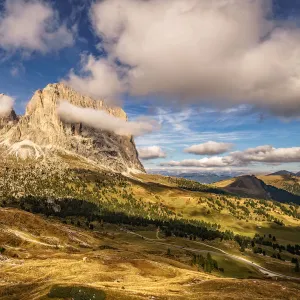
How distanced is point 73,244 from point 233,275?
86.2 m

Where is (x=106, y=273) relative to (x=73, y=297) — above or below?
below

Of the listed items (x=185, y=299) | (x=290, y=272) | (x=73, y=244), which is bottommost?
(x=290, y=272)

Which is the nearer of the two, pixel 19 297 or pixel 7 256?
pixel 19 297

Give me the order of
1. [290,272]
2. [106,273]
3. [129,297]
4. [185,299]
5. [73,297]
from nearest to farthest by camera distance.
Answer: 1. [73,297]
2. [129,297]
3. [185,299]
4. [106,273]
5. [290,272]

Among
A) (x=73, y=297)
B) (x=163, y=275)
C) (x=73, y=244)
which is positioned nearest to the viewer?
(x=73, y=297)

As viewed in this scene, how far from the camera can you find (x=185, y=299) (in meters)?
51.4

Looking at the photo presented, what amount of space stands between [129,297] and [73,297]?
8905 mm

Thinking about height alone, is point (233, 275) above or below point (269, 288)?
below

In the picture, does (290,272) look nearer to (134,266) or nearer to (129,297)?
(134,266)

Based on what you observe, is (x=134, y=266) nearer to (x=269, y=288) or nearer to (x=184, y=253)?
(x=269, y=288)

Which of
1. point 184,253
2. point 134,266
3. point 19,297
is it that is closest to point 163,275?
point 134,266

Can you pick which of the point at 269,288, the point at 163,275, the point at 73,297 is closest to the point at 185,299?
the point at 73,297

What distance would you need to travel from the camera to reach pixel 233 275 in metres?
162

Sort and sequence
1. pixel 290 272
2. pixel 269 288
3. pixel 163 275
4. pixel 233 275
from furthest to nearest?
1. pixel 290 272
2. pixel 233 275
3. pixel 163 275
4. pixel 269 288
